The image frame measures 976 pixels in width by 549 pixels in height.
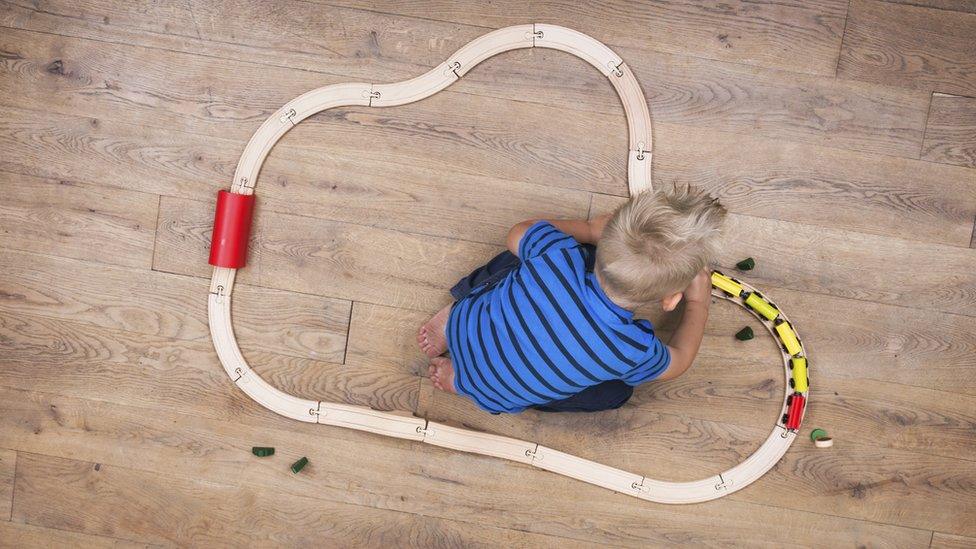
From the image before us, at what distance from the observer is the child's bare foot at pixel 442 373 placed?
164cm

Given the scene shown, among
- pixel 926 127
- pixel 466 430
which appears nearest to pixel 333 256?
pixel 466 430

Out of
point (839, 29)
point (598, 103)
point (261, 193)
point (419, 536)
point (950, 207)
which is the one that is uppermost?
point (839, 29)

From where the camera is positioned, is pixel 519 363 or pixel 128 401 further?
pixel 128 401

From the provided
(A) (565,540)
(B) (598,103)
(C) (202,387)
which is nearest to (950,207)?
(B) (598,103)

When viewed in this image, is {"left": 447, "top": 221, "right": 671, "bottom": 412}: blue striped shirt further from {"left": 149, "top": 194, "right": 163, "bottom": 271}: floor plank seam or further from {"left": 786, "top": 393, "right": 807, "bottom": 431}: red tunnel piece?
{"left": 149, "top": 194, "right": 163, "bottom": 271}: floor plank seam

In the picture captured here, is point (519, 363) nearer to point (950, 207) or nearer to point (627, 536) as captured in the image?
point (627, 536)

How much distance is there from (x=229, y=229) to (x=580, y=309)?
0.89 meters

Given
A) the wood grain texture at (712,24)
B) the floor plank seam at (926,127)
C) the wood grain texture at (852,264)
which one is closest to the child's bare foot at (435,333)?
the wood grain texture at (852,264)

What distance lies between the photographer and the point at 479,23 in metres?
1.67

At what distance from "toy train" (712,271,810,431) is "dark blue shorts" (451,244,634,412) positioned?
34cm

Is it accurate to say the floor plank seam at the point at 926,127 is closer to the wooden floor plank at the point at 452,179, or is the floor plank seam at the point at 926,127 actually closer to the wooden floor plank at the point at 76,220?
the wooden floor plank at the point at 452,179

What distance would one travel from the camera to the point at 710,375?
5.58 feet

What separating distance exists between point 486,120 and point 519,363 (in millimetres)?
661

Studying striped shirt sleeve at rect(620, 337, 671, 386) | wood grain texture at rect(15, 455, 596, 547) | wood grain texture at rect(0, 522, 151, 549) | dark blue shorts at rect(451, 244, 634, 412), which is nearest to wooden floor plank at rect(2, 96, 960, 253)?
dark blue shorts at rect(451, 244, 634, 412)
